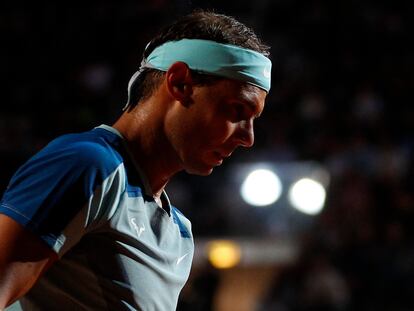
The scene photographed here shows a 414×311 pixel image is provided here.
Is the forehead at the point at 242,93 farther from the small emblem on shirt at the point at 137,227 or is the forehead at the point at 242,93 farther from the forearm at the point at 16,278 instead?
the forearm at the point at 16,278

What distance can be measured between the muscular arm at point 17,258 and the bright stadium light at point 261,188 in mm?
7162

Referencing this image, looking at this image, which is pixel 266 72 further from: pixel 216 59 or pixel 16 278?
pixel 16 278

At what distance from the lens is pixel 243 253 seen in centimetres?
909

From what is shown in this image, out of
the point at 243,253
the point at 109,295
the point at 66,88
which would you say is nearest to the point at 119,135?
the point at 109,295

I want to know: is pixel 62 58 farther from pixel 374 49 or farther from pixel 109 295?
pixel 109 295

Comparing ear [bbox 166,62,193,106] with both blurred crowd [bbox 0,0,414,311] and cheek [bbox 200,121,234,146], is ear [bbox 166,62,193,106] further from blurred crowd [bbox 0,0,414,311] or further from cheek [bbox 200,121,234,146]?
blurred crowd [bbox 0,0,414,311]

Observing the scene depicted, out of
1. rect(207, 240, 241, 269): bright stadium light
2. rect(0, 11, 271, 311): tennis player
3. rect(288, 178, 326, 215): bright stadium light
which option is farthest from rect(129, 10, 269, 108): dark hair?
rect(288, 178, 326, 215): bright stadium light

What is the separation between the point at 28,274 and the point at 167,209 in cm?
61

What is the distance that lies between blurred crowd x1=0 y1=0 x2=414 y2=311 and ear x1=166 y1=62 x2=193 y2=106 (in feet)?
15.7

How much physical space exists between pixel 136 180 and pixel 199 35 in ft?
1.35

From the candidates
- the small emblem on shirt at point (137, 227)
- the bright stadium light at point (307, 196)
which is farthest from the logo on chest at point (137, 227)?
the bright stadium light at point (307, 196)

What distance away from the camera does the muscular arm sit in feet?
6.19

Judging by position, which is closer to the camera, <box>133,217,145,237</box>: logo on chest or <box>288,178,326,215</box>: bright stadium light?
<box>133,217,145,237</box>: logo on chest

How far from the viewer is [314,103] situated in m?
10.0
